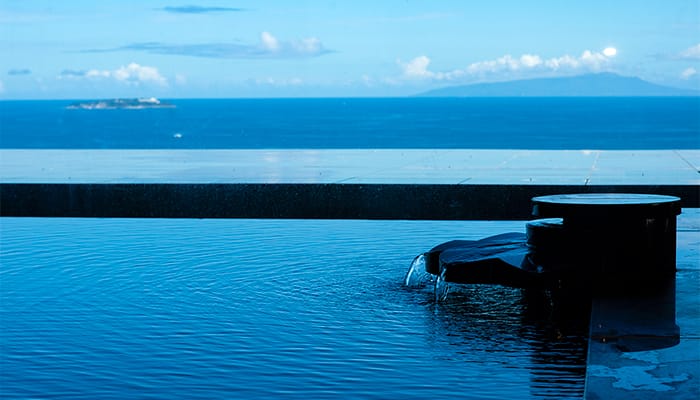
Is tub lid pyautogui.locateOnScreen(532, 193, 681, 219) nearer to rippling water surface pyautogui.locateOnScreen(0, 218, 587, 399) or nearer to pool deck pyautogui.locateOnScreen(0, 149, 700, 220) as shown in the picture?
rippling water surface pyautogui.locateOnScreen(0, 218, 587, 399)

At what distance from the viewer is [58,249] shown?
380 inches

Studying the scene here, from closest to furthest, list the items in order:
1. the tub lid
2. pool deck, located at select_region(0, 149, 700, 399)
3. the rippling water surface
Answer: the rippling water surface
the tub lid
pool deck, located at select_region(0, 149, 700, 399)

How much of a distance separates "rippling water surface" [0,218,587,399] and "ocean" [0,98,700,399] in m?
0.01

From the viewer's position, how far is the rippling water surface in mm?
5031

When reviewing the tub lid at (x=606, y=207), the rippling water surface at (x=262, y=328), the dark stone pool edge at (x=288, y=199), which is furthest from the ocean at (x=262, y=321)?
the dark stone pool edge at (x=288, y=199)

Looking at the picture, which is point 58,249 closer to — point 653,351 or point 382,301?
point 382,301

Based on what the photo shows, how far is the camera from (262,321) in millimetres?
6422

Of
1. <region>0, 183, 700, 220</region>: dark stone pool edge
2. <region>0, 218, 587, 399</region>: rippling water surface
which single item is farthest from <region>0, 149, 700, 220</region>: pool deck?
<region>0, 218, 587, 399</region>: rippling water surface

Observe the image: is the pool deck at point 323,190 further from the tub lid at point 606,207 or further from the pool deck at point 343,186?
the tub lid at point 606,207

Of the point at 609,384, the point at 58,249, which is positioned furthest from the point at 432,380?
the point at 58,249

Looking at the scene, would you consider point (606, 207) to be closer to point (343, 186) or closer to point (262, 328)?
point (262, 328)

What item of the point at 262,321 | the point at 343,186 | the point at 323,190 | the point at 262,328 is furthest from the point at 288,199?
the point at 262,328

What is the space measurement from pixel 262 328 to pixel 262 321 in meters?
0.21

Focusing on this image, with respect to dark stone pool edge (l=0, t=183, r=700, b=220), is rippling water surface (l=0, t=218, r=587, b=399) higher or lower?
lower
